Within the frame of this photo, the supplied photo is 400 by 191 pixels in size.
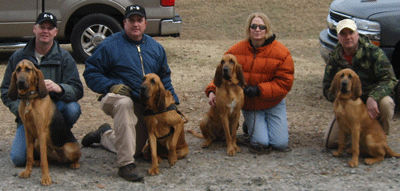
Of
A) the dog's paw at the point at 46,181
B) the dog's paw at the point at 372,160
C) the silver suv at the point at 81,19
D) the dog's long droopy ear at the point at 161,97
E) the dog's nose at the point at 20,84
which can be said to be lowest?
the dog's paw at the point at 46,181

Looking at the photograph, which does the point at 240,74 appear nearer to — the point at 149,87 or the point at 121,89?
the point at 149,87

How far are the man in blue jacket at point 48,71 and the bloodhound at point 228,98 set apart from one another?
1.45 m

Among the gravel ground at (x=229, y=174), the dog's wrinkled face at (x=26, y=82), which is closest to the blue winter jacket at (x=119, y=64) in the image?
the dog's wrinkled face at (x=26, y=82)

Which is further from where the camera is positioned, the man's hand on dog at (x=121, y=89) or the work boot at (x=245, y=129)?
the work boot at (x=245, y=129)

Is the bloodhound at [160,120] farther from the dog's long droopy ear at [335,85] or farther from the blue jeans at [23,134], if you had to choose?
the dog's long droopy ear at [335,85]

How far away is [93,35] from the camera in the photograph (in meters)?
9.13

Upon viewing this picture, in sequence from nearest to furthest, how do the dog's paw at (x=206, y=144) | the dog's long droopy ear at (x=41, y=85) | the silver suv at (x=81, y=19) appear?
the dog's long droopy ear at (x=41, y=85), the dog's paw at (x=206, y=144), the silver suv at (x=81, y=19)

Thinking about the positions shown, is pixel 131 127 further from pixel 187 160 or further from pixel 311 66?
pixel 311 66

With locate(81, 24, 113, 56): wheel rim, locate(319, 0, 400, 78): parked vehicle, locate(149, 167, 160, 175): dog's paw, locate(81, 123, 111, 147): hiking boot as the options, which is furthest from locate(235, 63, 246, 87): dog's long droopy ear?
locate(81, 24, 113, 56): wheel rim

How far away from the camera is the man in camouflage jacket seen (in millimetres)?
4961

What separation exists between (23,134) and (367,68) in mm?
3538

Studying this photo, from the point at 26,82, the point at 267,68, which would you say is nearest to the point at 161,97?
the point at 26,82

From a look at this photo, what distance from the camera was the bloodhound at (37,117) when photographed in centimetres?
423

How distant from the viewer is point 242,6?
15539 millimetres
